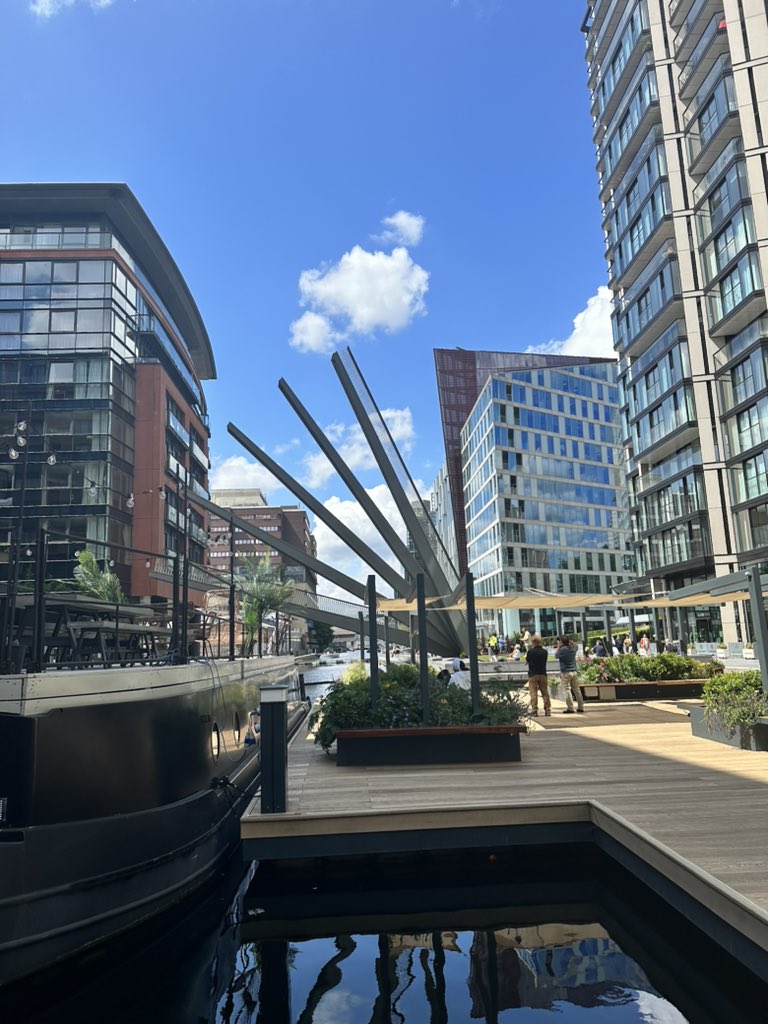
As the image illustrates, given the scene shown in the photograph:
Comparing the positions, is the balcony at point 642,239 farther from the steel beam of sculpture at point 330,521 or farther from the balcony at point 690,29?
the steel beam of sculpture at point 330,521

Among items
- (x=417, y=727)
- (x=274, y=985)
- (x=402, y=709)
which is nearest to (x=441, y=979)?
(x=274, y=985)

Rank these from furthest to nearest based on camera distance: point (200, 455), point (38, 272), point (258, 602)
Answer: point (200, 455)
point (38, 272)
point (258, 602)

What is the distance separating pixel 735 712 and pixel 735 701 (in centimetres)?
27

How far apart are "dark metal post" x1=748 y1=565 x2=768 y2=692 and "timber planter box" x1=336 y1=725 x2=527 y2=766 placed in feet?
12.4

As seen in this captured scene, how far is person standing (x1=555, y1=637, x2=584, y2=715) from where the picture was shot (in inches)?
645

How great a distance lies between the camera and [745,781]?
9.18 meters

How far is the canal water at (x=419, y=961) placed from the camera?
19.9 ft

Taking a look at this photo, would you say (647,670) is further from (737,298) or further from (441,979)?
(737,298)

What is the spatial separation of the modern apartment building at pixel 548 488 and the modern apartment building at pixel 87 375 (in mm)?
37527

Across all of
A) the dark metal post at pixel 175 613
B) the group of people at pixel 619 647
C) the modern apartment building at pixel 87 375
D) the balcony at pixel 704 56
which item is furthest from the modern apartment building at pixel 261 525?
the dark metal post at pixel 175 613

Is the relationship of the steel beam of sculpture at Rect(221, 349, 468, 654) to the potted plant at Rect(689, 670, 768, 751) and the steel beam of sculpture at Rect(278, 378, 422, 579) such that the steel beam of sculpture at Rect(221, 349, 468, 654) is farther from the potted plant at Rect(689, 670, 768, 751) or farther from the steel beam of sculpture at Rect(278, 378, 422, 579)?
the potted plant at Rect(689, 670, 768, 751)

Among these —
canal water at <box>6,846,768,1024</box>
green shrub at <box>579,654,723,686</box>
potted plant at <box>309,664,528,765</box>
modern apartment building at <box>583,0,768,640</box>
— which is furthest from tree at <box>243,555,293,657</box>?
modern apartment building at <box>583,0,768,640</box>

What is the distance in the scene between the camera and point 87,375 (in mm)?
51125

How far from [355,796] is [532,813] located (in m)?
2.08
